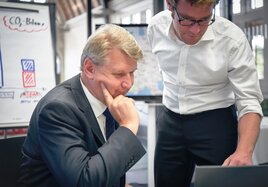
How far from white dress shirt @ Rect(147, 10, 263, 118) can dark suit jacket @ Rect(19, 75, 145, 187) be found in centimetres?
58

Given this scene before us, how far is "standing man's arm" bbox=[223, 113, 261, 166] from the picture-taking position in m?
1.38

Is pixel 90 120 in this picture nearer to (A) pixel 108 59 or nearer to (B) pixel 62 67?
(A) pixel 108 59

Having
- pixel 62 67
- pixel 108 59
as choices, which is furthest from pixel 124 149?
pixel 62 67

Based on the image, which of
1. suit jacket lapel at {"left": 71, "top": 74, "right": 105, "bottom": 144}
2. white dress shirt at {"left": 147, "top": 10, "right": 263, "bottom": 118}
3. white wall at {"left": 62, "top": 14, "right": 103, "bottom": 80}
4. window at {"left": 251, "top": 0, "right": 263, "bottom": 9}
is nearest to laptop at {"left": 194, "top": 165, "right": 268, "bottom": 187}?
suit jacket lapel at {"left": 71, "top": 74, "right": 105, "bottom": 144}

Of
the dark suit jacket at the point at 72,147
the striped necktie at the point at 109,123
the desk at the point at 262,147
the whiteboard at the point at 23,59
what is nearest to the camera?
the dark suit jacket at the point at 72,147

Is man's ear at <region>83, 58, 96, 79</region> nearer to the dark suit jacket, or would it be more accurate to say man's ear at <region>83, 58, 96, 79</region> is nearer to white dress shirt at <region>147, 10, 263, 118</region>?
the dark suit jacket

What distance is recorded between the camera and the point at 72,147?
1070 mm

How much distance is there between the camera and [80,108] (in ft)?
3.84

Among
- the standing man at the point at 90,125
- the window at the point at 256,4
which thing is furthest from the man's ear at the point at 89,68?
the window at the point at 256,4

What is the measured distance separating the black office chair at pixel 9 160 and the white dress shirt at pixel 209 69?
71 cm

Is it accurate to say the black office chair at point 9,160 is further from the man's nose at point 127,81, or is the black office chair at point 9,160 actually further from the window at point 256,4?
the window at point 256,4

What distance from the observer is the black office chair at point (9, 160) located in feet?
4.84

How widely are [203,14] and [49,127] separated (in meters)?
0.71

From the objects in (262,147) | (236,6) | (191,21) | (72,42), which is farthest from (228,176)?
(72,42)
